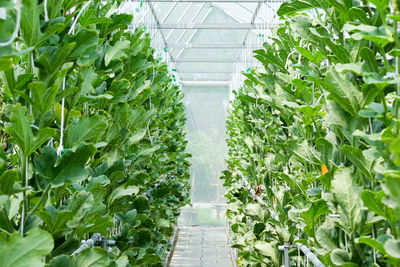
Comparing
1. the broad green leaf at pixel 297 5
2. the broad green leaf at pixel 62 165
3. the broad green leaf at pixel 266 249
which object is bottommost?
the broad green leaf at pixel 266 249

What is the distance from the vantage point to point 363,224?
1.37 meters

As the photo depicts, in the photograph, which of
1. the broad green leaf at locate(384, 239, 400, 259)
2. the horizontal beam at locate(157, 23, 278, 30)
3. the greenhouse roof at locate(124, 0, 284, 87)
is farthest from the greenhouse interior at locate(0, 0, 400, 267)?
the horizontal beam at locate(157, 23, 278, 30)

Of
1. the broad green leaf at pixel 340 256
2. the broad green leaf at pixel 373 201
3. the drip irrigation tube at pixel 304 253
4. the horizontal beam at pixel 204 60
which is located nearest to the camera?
the broad green leaf at pixel 373 201

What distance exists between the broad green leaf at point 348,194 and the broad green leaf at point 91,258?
68cm

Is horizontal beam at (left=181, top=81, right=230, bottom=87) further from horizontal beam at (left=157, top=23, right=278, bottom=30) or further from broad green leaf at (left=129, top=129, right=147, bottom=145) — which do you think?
broad green leaf at (left=129, top=129, right=147, bottom=145)

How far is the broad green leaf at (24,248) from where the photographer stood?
39.9 inches

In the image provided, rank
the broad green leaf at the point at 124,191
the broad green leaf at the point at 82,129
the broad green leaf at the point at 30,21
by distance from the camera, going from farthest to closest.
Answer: the broad green leaf at the point at 124,191, the broad green leaf at the point at 82,129, the broad green leaf at the point at 30,21

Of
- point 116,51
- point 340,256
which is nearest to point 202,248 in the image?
point 116,51

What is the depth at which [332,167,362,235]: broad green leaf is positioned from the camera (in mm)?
1365

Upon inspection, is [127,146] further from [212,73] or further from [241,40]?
[212,73]

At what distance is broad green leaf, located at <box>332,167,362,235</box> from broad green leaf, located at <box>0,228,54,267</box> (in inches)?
31.2

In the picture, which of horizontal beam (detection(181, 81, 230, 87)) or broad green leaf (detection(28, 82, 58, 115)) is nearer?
broad green leaf (detection(28, 82, 58, 115))

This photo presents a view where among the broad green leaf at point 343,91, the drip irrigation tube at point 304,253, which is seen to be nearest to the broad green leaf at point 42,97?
the broad green leaf at point 343,91

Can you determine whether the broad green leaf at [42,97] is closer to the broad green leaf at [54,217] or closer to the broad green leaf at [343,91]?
the broad green leaf at [54,217]
